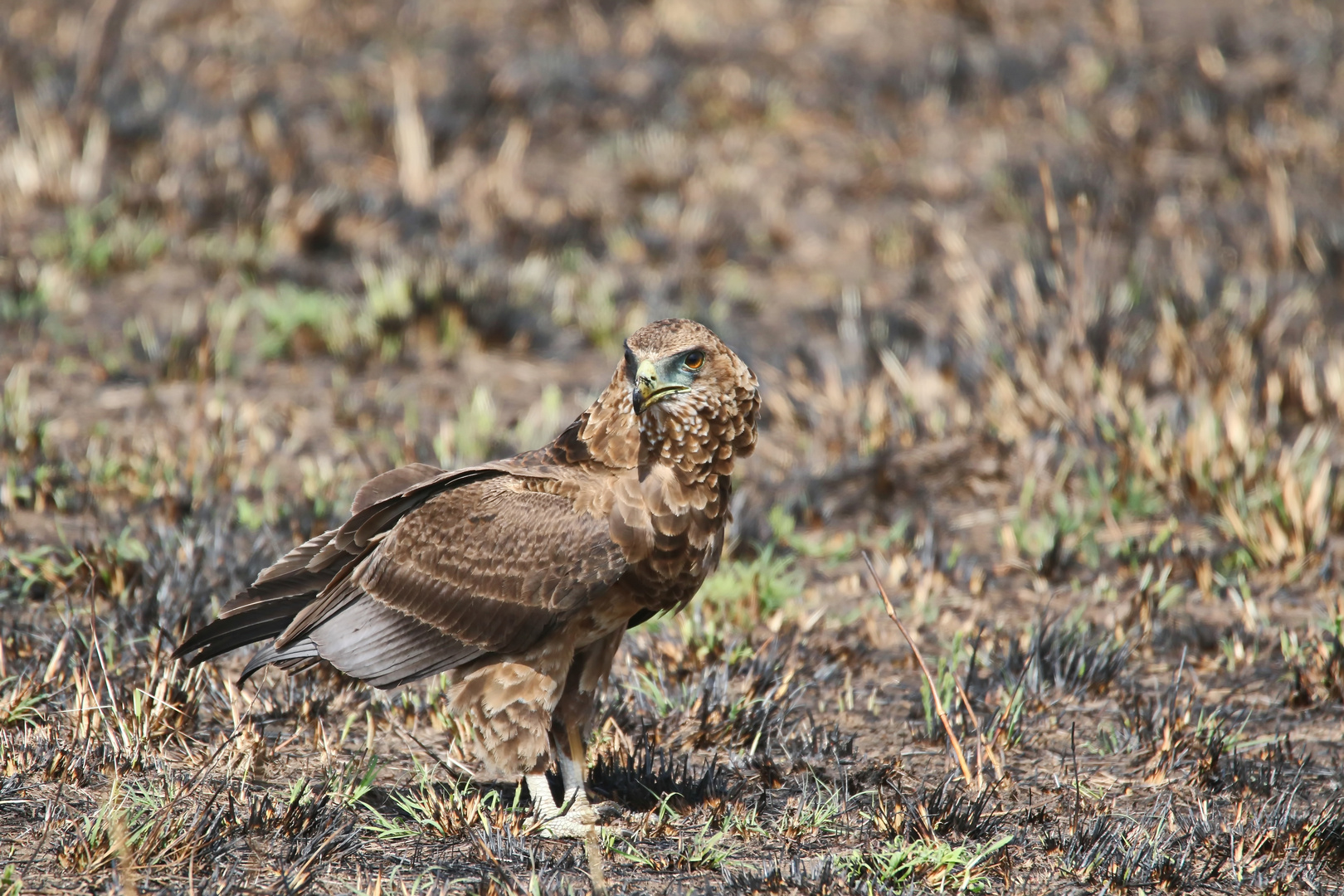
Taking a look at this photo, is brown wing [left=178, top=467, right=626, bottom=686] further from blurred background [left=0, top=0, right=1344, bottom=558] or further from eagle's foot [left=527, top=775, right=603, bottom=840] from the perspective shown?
blurred background [left=0, top=0, right=1344, bottom=558]

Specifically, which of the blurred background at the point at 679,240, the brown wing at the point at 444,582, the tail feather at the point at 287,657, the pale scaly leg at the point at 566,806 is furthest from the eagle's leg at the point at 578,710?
the blurred background at the point at 679,240

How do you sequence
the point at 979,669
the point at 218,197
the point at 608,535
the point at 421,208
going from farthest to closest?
the point at 421,208, the point at 218,197, the point at 979,669, the point at 608,535

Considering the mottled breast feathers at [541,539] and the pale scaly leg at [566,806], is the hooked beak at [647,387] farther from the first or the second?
the pale scaly leg at [566,806]

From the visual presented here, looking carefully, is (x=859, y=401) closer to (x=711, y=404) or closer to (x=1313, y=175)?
(x=711, y=404)

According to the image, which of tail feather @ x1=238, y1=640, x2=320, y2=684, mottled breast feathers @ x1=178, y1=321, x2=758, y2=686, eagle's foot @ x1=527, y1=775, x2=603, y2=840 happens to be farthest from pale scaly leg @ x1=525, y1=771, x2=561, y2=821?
tail feather @ x1=238, y1=640, x2=320, y2=684

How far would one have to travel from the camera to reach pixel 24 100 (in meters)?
9.27

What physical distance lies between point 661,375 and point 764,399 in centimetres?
354

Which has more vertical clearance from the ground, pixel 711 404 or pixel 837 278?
pixel 711 404

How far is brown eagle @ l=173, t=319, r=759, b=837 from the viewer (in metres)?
3.51

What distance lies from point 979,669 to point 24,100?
780 centimetres

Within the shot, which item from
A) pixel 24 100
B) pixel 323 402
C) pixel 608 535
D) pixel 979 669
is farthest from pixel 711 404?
pixel 24 100

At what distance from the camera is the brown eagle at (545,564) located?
11.5ft

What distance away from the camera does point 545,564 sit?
3498mm

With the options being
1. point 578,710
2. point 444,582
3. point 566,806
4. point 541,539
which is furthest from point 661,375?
point 566,806
